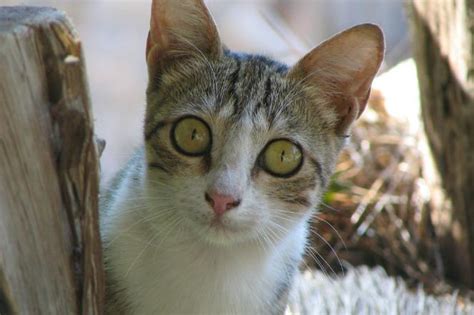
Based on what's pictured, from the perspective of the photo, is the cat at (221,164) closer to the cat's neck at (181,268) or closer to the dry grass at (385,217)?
the cat's neck at (181,268)

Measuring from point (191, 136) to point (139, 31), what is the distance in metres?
4.74

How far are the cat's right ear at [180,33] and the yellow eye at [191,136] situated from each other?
0.21m

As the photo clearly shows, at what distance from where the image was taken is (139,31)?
6.41m

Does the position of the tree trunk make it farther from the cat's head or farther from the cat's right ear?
the cat's right ear

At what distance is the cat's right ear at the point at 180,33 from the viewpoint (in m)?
1.89

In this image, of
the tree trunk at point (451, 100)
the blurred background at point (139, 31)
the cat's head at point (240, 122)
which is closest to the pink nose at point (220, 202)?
the cat's head at point (240, 122)

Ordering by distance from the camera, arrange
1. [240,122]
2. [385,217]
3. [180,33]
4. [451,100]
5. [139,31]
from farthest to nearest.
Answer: [139,31], [385,217], [451,100], [180,33], [240,122]

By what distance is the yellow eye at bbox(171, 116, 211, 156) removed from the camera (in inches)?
70.6

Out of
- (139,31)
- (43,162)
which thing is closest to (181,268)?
(43,162)

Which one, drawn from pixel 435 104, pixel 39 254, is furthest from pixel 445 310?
pixel 39 254

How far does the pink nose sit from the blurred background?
3.24 m

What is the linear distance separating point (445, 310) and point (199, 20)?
1490mm

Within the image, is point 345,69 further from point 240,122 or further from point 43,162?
point 43,162

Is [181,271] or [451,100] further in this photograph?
[451,100]
